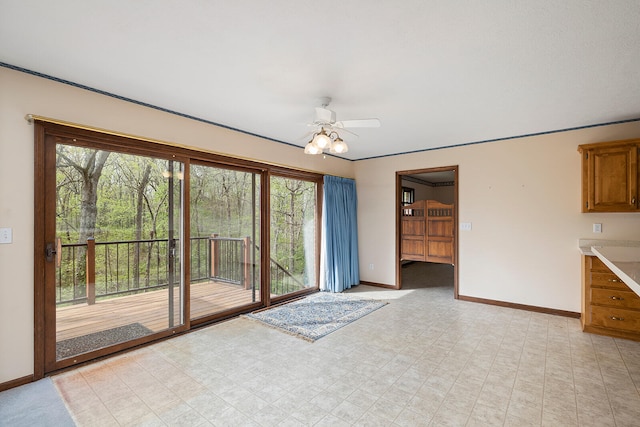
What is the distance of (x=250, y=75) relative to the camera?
2523mm

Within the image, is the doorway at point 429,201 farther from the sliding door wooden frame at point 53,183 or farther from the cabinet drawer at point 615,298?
the sliding door wooden frame at point 53,183

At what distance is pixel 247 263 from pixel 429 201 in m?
3.42

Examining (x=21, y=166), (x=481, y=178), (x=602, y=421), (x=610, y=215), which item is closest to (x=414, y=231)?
(x=481, y=178)

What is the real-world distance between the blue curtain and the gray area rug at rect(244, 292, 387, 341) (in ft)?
1.46

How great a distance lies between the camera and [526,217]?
169 inches

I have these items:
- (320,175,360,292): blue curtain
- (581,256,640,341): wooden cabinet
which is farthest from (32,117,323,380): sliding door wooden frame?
(581,256,640,341): wooden cabinet

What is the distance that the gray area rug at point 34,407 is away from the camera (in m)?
2.00

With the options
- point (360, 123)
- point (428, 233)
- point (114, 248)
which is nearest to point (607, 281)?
point (428, 233)

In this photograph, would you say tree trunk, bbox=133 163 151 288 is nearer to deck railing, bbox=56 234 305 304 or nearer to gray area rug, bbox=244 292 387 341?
deck railing, bbox=56 234 305 304

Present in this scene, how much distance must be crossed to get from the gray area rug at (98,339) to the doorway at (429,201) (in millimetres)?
4099

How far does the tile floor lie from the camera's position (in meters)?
2.06

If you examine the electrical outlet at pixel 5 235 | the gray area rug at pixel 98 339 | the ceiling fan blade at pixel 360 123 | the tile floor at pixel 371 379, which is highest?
the ceiling fan blade at pixel 360 123

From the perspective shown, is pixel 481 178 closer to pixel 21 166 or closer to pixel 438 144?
pixel 438 144

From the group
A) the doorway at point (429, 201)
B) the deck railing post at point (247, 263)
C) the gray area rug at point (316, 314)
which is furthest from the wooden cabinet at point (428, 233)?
the deck railing post at point (247, 263)
